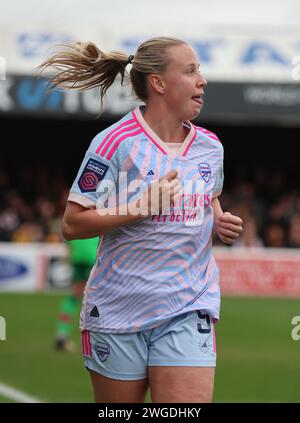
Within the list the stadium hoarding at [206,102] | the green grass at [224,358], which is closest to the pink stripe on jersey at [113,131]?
the green grass at [224,358]

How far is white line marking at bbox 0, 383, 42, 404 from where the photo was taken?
9164mm

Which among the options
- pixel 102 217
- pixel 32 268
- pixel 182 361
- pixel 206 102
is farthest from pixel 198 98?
pixel 206 102

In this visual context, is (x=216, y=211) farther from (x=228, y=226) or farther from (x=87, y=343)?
(x=87, y=343)

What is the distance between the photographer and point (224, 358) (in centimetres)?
1277

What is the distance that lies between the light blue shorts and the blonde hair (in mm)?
1161

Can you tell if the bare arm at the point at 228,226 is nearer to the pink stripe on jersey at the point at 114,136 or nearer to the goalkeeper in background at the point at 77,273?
the pink stripe on jersey at the point at 114,136

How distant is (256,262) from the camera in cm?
2247

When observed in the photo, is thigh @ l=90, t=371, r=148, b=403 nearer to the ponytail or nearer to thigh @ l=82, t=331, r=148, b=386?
thigh @ l=82, t=331, r=148, b=386

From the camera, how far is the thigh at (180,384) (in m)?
5.05

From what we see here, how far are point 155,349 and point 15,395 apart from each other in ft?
14.8
